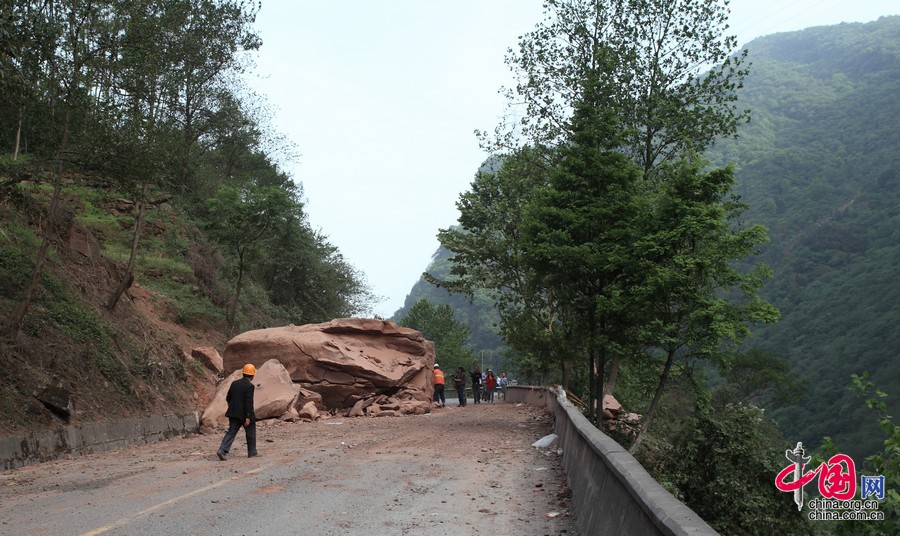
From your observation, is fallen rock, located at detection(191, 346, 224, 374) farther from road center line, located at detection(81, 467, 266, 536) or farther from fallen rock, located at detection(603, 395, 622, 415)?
road center line, located at detection(81, 467, 266, 536)

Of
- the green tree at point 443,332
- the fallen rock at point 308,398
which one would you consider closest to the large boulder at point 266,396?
the fallen rock at point 308,398

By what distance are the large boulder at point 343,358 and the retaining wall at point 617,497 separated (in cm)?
1815

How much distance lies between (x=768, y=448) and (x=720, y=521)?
242 centimetres

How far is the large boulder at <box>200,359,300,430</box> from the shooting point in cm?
2111

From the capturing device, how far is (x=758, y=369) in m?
66.0

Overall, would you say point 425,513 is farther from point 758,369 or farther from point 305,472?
point 758,369

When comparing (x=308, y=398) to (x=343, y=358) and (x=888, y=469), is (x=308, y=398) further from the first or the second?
(x=888, y=469)

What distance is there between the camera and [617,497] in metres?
6.21

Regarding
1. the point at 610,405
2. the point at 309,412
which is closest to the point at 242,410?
the point at 309,412

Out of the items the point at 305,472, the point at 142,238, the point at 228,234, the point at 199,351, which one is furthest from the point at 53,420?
the point at 142,238

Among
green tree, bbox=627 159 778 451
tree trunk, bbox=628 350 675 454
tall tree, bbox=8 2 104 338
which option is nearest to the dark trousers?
tall tree, bbox=8 2 104 338

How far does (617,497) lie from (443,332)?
91.2 meters

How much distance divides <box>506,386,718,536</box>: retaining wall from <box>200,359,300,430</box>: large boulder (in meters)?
13.1

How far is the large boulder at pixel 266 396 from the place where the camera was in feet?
69.3
